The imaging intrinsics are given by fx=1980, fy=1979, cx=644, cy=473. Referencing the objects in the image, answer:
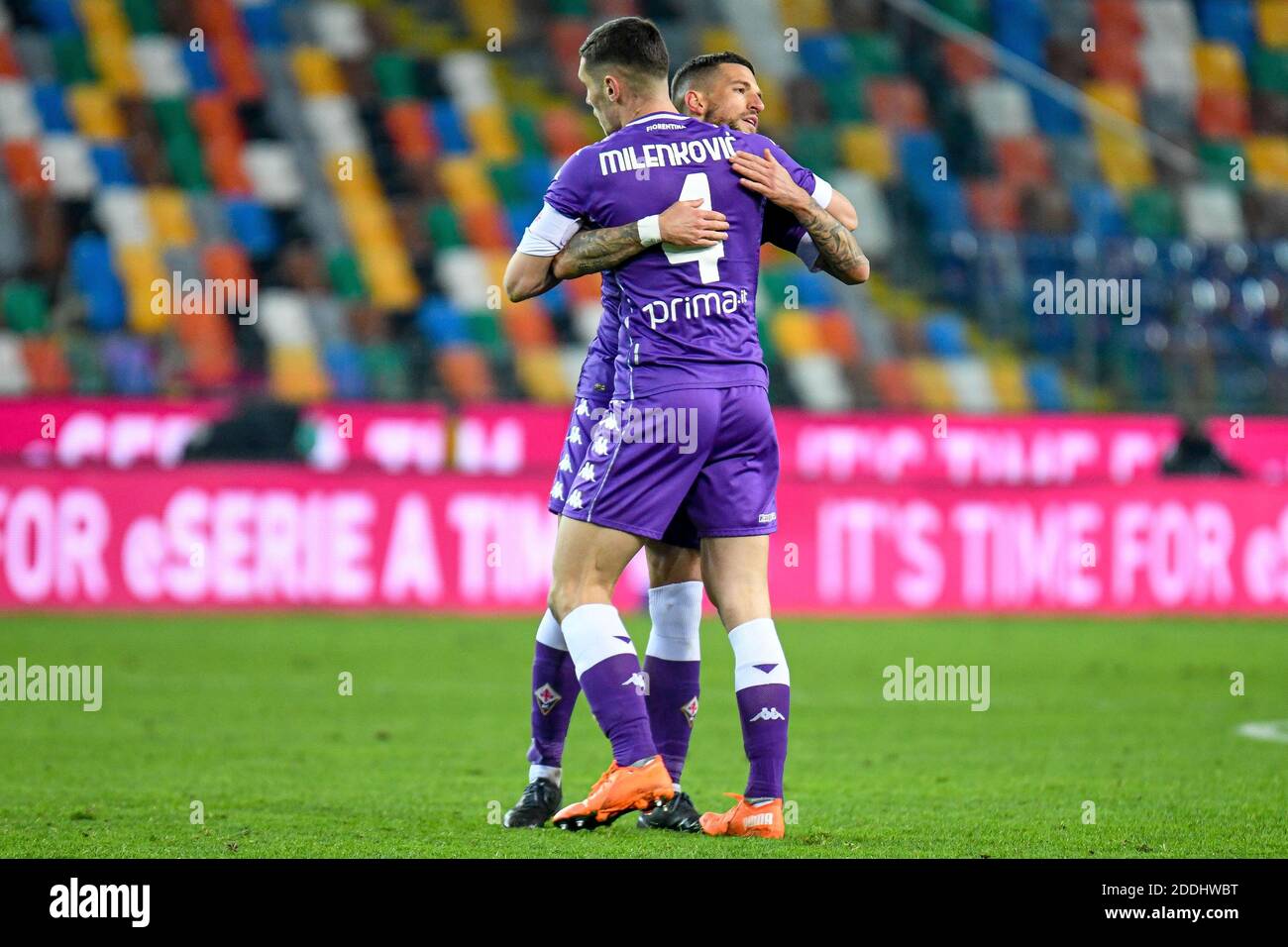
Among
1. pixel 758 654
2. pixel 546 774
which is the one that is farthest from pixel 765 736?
pixel 546 774

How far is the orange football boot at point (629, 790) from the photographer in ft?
15.8

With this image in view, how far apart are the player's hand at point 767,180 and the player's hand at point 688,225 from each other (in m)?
0.14

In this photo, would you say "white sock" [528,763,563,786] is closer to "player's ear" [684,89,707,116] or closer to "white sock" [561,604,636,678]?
"white sock" [561,604,636,678]

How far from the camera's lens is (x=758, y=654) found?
5.00 m

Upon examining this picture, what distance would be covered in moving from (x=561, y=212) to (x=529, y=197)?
12.4 meters

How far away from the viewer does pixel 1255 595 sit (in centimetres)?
1349

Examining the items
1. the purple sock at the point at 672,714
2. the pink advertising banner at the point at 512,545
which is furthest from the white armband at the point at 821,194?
the pink advertising banner at the point at 512,545

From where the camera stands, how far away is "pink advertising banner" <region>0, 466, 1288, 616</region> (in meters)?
12.6

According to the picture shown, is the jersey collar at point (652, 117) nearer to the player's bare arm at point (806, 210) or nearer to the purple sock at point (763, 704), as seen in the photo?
the player's bare arm at point (806, 210)

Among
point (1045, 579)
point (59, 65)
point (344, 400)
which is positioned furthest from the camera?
point (59, 65)

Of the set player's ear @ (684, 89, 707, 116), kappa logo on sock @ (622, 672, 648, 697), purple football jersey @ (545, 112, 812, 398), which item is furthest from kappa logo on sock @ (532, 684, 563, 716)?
player's ear @ (684, 89, 707, 116)
